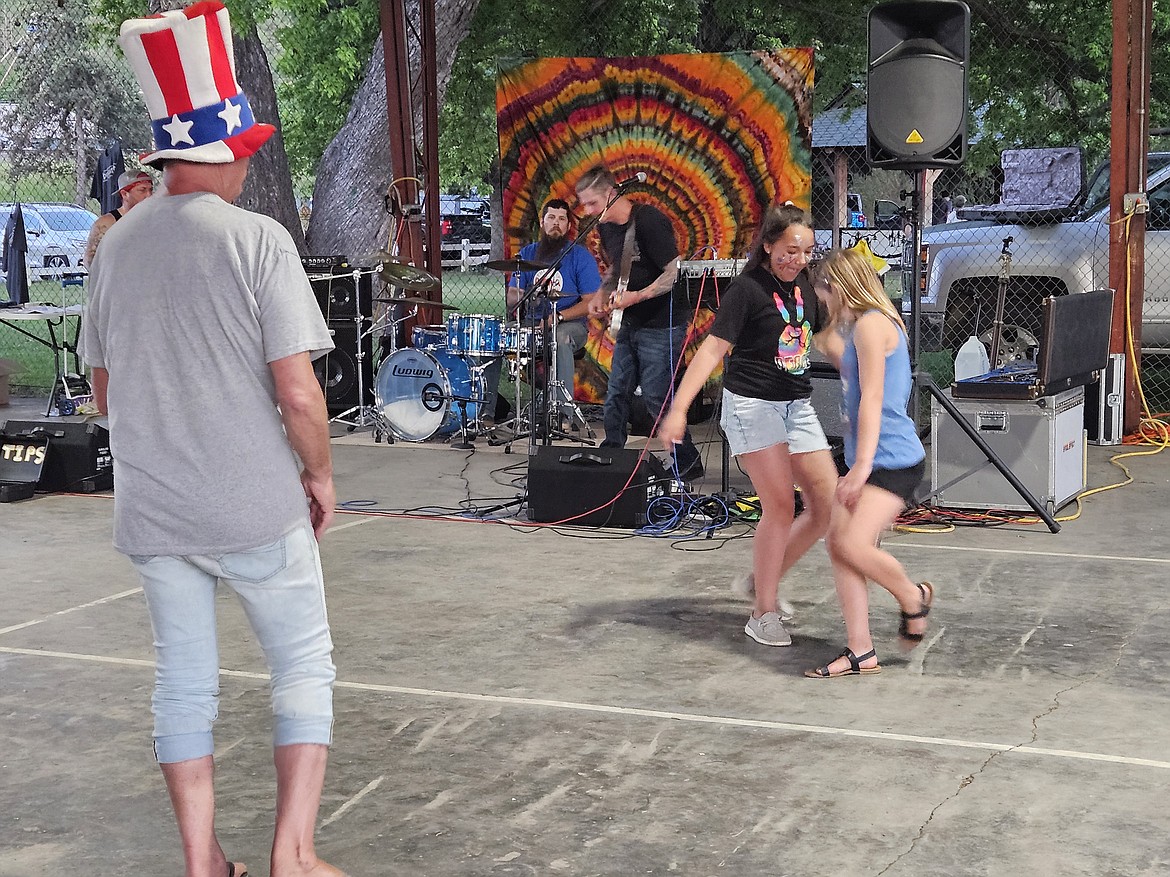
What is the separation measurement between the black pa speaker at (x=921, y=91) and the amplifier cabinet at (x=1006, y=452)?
1422 mm

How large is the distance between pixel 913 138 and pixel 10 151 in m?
18.8

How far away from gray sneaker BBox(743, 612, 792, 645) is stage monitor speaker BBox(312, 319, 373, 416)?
7.44 metres

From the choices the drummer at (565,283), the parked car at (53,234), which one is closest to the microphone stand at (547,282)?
the drummer at (565,283)

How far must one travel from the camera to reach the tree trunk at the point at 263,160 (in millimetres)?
14383

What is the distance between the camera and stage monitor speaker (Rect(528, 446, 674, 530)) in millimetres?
7945

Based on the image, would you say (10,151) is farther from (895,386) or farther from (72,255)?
(895,386)

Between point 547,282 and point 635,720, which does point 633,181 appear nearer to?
point 547,282

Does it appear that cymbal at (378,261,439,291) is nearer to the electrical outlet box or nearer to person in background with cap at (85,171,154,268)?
person in background with cap at (85,171,154,268)

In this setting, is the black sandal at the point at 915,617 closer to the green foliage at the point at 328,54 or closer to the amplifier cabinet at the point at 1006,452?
the amplifier cabinet at the point at 1006,452

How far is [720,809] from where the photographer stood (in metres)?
3.95

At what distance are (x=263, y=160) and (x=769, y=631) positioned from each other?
1031 cm

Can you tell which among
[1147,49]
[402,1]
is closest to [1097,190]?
[1147,49]

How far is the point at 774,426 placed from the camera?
18.1ft

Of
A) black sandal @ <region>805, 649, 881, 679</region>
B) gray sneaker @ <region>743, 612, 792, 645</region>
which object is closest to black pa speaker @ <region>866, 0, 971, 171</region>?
gray sneaker @ <region>743, 612, 792, 645</region>
